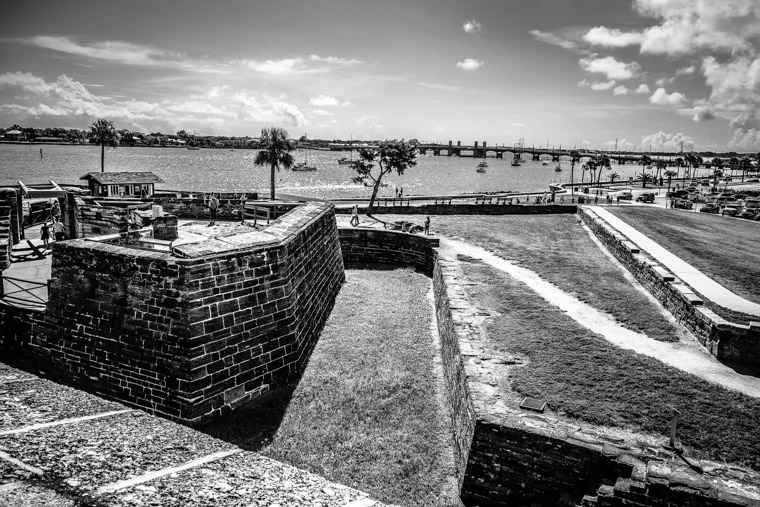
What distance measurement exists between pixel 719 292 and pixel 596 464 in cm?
1016

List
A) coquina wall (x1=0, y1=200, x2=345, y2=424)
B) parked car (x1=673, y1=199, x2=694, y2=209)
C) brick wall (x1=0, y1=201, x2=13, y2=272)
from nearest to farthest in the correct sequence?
coquina wall (x1=0, y1=200, x2=345, y2=424), brick wall (x1=0, y1=201, x2=13, y2=272), parked car (x1=673, y1=199, x2=694, y2=209)

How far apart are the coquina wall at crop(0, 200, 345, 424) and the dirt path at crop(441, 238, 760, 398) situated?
7598mm

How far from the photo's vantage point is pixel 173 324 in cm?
959

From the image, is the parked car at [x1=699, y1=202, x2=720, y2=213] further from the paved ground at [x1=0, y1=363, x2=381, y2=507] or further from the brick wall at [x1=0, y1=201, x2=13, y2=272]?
the brick wall at [x1=0, y1=201, x2=13, y2=272]

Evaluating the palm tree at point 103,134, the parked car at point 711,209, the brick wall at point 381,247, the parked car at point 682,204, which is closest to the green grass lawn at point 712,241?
the parked car at point 711,209

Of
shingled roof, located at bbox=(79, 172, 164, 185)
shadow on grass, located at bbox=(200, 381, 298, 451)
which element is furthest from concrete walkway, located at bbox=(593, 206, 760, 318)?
shingled roof, located at bbox=(79, 172, 164, 185)

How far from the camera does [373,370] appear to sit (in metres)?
11.8

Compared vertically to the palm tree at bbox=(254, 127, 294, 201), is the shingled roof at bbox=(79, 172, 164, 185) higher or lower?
lower

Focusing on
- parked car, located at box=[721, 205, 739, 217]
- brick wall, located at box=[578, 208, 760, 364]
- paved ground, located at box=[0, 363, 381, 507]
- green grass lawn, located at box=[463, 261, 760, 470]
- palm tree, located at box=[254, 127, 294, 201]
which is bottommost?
paved ground, located at box=[0, 363, 381, 507]

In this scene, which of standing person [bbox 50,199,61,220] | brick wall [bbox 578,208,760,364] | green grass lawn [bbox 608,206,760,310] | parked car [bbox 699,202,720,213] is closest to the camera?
brick wall [bbox 578,208,760,364]

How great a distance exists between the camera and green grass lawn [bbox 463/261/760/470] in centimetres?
745

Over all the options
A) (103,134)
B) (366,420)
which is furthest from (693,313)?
(103,134)

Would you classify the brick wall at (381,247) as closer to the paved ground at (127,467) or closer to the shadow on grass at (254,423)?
the shadow on grass at (254,423)

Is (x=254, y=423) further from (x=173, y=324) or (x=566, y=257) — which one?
(x=566, y=257)
